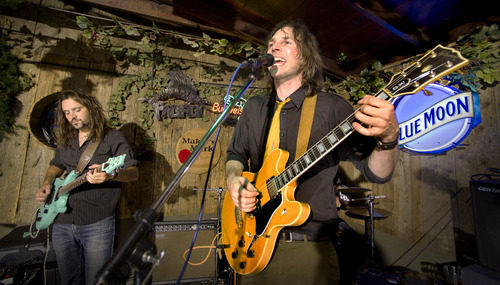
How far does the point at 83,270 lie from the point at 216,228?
170 centimetres

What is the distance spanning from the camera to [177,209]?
4.16 meters

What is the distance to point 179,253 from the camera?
327 cm

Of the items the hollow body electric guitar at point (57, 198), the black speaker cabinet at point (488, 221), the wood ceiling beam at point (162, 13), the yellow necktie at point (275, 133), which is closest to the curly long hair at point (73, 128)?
the hollow body electric guitar at point (57, 198)

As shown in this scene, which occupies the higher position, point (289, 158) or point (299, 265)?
point (289, 158)

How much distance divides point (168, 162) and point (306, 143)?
131 inches

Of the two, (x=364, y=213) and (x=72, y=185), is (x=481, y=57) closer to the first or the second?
(x=364, y=213)

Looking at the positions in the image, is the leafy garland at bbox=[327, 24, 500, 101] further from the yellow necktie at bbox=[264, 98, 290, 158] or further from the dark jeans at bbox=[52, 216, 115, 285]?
the dark jeans at bbox=[52, 216, 115, 285]

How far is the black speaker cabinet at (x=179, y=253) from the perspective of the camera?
3156 millimetres

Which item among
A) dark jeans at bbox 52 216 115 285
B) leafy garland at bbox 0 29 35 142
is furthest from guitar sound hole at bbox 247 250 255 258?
leafy garland at bbox 0 29 35 142

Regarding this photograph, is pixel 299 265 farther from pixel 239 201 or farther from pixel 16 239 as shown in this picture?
pixel 16 239

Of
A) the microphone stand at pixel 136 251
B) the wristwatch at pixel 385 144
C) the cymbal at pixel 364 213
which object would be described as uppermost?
the wristwatch at pixel 385 144

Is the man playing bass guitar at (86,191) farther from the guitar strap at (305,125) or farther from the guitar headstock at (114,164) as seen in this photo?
the guitar strap at (305,125)

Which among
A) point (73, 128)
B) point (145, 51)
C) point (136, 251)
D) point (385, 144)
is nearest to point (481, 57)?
point (385, 144)

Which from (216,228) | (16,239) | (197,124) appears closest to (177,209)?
(216,228)
